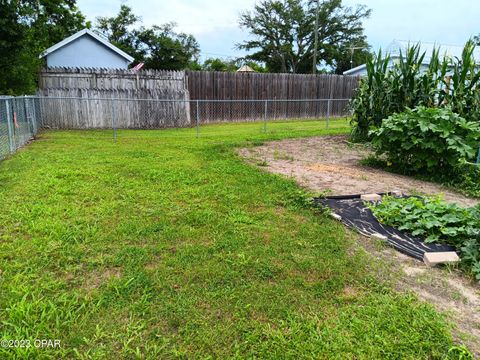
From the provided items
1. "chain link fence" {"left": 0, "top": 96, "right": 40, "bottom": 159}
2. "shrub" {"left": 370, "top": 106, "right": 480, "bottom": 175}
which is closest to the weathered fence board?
"chain link fence" {"left": 0, "top": 96, "right": 40, "bottom": 159}

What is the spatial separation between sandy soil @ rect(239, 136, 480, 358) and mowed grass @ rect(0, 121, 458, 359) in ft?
0.51

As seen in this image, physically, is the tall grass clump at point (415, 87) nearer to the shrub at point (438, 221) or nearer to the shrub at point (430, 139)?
the shrub at point (430, 139)

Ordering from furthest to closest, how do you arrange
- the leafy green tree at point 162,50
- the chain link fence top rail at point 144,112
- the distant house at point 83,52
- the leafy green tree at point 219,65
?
1. the leafy green tree at point 219,65
2. the leafy green tree at point 162,50
3. the distant house at point 83,52
4. the chain link fence top rail at point 144,112

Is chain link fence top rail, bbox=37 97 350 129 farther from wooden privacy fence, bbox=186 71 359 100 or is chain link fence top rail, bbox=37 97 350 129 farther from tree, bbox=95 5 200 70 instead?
tree, bbox=95 5 200 70

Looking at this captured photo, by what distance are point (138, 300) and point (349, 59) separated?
1609 inches

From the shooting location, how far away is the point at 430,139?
512 centimetres

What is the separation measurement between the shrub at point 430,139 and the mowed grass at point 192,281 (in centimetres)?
245

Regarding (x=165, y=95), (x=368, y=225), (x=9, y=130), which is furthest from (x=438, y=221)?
(x=165, y=95)

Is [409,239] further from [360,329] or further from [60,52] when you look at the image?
[60,52]

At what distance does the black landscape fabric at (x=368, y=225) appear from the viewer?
9.30ft

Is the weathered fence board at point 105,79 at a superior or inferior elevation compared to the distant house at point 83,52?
inferior

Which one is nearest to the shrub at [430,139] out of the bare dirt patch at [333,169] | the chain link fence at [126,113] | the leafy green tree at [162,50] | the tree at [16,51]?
the bare dirt patch at [333,169]

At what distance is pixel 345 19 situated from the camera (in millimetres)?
37844

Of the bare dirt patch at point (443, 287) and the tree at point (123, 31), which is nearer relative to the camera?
the bare dirt patch at point (443, 287)
